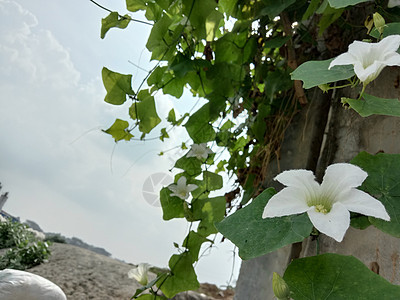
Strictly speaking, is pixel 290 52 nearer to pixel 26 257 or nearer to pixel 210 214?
pixel 210 214

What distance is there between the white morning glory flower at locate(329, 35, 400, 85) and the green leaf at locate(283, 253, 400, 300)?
16cm

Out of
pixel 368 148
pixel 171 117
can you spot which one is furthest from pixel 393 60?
pixel 171 117

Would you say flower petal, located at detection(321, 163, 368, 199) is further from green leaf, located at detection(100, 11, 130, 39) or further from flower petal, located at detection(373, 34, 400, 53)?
green leaf, located at detection(100, 11, 130, 39)

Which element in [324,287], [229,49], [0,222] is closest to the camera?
[324,287]

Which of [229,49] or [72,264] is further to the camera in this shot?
[72,264]

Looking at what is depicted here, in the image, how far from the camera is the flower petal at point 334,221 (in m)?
0.25

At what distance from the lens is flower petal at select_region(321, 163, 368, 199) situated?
29cm

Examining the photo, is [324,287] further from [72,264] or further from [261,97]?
[72,264]

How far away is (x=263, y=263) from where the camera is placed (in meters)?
0.70

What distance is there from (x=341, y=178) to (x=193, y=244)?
437 mm

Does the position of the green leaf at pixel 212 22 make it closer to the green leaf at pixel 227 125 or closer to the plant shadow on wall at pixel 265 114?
the plant shadow on wall at pixel 265 114

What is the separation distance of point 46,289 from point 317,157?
120 centimetres

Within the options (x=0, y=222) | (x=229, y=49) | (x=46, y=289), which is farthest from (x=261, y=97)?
(x=0, y=222)

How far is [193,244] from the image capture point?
68cm
